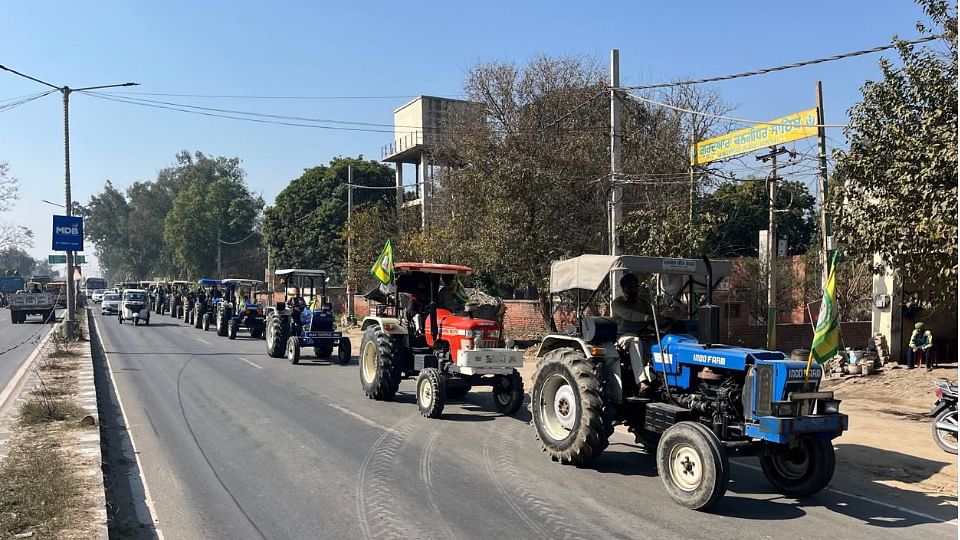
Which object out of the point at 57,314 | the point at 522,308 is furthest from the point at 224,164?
the point at 522,308

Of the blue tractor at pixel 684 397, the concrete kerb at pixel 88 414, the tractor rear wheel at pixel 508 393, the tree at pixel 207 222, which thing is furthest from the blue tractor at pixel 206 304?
the tree at pixel 207 222

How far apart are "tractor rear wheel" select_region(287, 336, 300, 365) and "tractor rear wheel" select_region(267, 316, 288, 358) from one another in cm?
91

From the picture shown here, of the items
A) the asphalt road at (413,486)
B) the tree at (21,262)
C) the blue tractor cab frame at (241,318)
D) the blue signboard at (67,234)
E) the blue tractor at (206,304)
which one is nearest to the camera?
the asphalt road at (413,486)

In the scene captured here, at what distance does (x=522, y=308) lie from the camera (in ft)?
85.6

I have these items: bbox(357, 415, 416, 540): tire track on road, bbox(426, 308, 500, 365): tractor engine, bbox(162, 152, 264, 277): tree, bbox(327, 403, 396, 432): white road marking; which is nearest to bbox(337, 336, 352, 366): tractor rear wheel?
bbox(327, 403, 396, 432): white road marking

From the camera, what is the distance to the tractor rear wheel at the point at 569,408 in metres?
7.78

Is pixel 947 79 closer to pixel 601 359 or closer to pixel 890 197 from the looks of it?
pixel 890 197

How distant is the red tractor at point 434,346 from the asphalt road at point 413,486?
39 centimetres

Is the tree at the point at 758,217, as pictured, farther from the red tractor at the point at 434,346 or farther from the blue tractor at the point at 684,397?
A: the blue tractor at the point at 684,397

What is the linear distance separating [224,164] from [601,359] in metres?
84.4

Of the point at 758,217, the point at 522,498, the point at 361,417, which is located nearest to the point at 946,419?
the point at 522,498

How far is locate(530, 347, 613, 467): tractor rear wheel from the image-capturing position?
25.5 feet

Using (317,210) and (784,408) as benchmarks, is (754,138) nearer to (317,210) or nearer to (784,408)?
(784,408)

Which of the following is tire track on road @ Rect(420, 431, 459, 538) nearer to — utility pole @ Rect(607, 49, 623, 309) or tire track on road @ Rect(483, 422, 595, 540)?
tire track on road @ Rect(483, 422, 595, 540)
